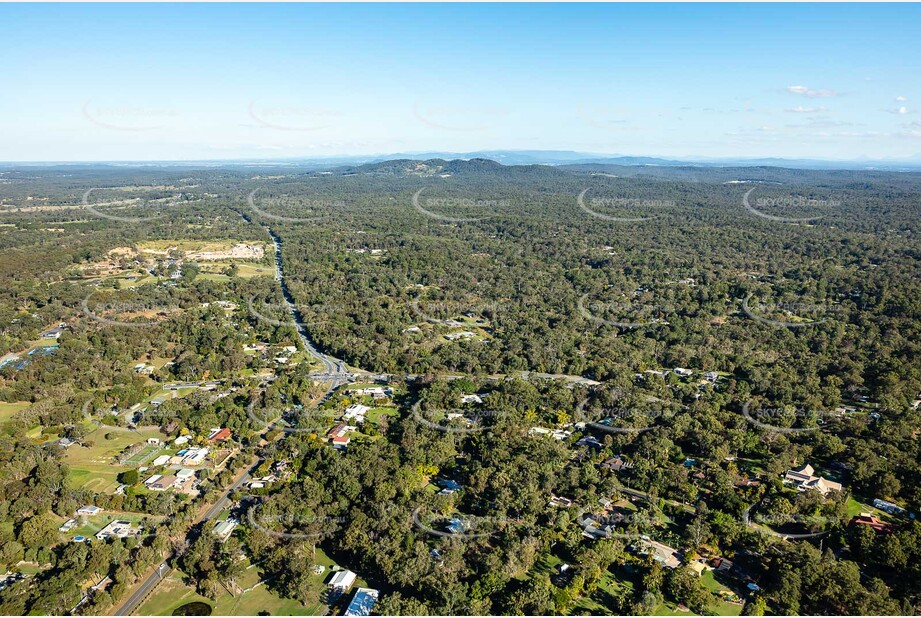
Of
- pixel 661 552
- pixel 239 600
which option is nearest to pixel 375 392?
pixel 239 600

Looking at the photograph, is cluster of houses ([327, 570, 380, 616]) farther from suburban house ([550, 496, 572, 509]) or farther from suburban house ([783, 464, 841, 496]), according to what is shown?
suburban house ([783, 464, 841, 496])

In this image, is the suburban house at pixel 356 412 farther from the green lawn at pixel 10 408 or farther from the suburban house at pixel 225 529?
the green lawn at pixel 10 408

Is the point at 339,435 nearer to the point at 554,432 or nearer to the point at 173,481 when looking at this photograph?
the point at 173,481

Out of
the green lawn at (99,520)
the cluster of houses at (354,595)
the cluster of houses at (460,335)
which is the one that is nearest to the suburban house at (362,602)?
the cluster of houses at (354,595)

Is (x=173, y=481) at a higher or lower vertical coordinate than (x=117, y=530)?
higher

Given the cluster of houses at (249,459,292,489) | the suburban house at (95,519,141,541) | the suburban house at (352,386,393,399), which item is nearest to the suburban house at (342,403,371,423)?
the suburban house at (352,386,393,399)

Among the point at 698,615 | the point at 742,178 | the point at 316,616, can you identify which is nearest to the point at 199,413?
the point at 316,616
